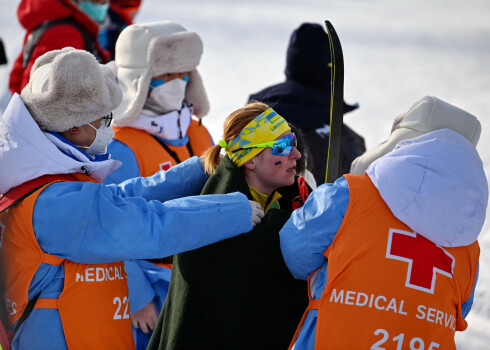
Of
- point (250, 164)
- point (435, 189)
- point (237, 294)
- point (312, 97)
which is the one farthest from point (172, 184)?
point (312, 97)

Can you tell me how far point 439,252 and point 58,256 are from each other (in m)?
1.26

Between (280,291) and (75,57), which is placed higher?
(75,57)

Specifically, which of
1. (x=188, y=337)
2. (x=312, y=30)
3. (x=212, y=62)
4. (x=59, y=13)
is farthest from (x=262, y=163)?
(x=212, y=62)

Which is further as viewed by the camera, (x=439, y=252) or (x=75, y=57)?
(x=75, y=57)

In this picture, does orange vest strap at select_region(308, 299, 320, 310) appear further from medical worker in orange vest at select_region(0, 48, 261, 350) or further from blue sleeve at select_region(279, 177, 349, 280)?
medical worker in orange vest at select_region(0, 48, 261, 350)

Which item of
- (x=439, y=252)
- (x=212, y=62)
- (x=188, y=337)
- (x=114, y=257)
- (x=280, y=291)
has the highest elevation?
(x=439, y=252)

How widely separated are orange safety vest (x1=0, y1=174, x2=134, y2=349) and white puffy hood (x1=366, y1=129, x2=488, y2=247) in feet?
3.40

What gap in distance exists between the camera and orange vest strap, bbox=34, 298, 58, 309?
255 cm

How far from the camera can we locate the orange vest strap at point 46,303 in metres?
2.55

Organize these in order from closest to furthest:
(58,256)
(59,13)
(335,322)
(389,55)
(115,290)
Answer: (335,322) < (58,256) < (115,290) < (59,13) < (389,55)

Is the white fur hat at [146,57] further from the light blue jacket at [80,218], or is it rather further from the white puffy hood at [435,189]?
the white puffy hood at [435,189]

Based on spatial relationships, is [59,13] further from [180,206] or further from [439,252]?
[439,252]

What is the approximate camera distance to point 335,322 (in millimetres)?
2334

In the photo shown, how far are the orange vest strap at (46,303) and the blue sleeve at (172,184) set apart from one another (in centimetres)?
68
